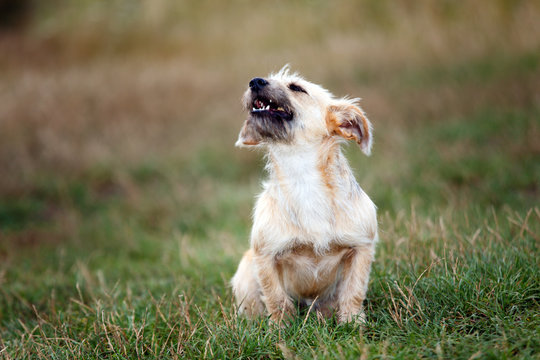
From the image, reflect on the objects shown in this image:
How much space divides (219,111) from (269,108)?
798cm

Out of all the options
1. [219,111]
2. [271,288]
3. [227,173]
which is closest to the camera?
[271,288]

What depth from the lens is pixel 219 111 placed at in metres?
11.3

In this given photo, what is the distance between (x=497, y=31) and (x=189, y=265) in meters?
9.45

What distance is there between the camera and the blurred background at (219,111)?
7.04 metres

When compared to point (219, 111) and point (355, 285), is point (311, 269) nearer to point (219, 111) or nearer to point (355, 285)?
point (355, 285)

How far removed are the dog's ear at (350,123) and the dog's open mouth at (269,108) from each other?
1.09ft

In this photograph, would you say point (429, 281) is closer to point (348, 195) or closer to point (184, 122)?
point (348, 195)

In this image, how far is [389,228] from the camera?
188 inches

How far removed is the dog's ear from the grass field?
1.09m

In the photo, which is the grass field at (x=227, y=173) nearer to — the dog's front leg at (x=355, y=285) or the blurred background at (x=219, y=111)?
the blurred background at (x=219, y=111)

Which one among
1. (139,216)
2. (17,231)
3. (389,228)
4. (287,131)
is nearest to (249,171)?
(139,216)

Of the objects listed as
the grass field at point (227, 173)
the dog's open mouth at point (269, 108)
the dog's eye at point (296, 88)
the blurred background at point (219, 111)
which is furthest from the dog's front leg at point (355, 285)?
the blurred background at point (219, 111)

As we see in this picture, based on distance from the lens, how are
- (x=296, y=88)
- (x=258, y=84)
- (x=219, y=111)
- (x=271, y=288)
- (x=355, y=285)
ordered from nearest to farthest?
1. (x=355, y=285)
2. (x=271, y=288)
3. (x=258, y=84)
4. (x=296, y=88)
5. (x=219, y=111)

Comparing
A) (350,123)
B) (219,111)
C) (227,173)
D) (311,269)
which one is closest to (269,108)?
(350,123)
